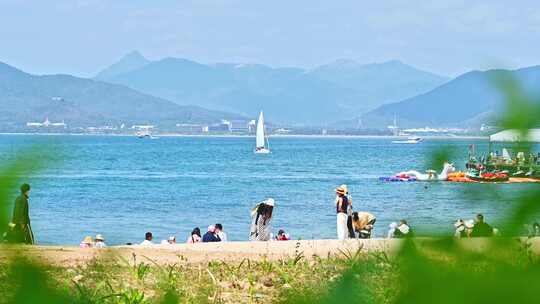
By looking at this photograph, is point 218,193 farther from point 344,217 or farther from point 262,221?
point 344,217

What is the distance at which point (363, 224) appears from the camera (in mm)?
19828

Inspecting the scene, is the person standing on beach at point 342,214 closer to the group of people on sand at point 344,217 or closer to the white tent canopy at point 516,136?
the group of people on sand at point 344,217

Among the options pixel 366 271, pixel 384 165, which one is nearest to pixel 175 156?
pixel 384 165

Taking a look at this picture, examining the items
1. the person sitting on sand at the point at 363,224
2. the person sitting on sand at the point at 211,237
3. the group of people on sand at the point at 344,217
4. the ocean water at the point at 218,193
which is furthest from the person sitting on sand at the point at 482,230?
the person sitting on sand at the point at 363,224

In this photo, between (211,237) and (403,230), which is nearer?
(403,230)

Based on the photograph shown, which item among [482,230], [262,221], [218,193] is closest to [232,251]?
[262,221]

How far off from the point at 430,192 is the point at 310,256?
521 inches

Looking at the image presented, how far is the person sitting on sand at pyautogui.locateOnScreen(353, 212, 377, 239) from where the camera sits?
1938 centimetres

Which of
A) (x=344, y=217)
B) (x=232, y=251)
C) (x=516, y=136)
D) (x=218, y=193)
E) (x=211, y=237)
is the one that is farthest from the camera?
(x=218, y=193)

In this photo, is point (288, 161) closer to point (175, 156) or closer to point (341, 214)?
point (175, 156)

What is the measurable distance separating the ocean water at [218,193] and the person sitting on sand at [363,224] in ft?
9.06

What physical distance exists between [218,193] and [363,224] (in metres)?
43.0

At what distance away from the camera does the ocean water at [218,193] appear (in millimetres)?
787

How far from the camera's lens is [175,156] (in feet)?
389
